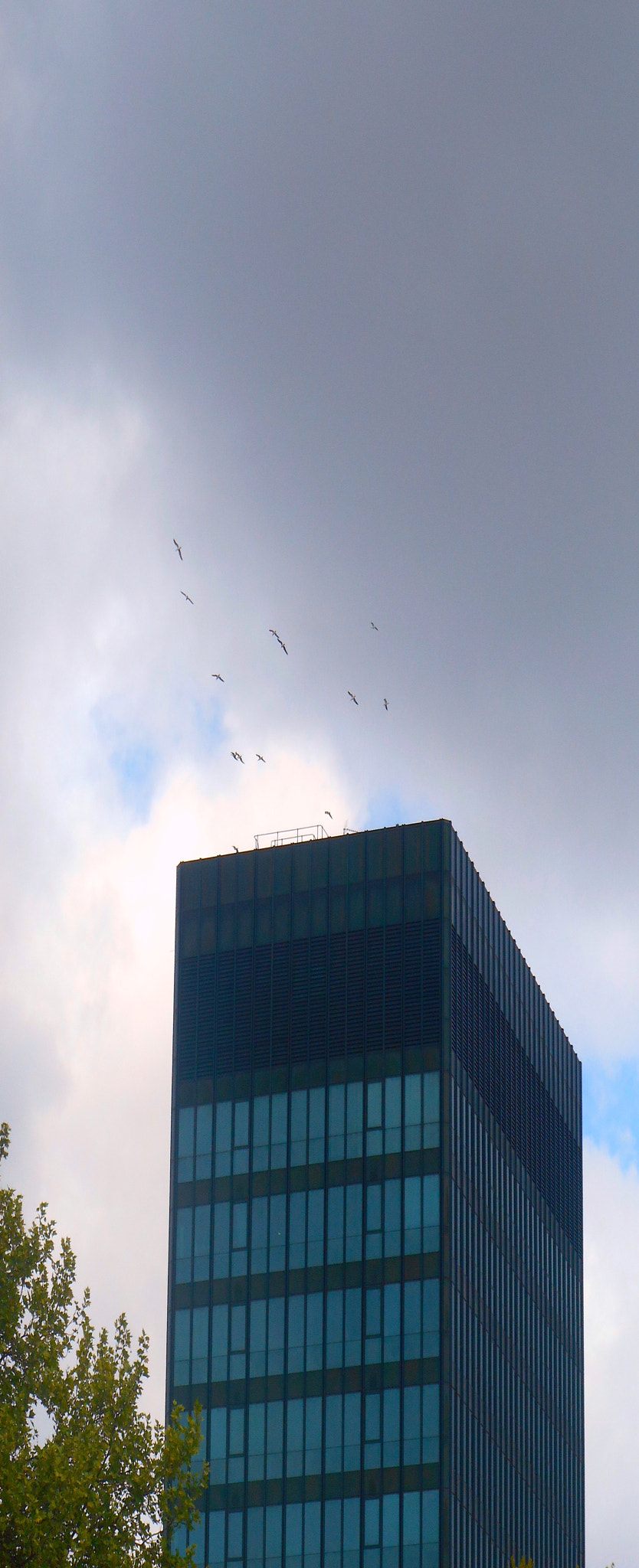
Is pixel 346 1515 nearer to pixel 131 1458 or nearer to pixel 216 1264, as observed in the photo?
pixel 216 1264

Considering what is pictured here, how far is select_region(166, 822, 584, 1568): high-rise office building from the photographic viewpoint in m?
141

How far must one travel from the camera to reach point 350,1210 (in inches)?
5782

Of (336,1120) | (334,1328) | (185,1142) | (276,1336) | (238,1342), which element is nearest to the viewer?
(334,1328)

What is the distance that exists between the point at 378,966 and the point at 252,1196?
16.7m

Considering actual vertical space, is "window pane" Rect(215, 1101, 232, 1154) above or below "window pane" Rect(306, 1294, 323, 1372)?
above

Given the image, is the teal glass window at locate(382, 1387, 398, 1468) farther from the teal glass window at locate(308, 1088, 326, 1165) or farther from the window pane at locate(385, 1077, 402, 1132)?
the window pane at locate(385, 1077, 402, 1132)

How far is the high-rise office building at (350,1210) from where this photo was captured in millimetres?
141125

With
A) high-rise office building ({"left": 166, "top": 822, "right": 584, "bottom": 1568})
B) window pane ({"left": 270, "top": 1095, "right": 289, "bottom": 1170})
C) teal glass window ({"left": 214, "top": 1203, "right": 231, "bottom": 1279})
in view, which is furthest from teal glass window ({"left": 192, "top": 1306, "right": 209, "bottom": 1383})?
window pane ({"left": 270, "top": 1095, "right": 289, "bottom": 1170})

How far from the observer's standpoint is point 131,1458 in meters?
71.5

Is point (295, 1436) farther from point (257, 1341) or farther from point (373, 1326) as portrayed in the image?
point (373, 1326)

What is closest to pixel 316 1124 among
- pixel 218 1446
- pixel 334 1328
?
pixel 334 1328

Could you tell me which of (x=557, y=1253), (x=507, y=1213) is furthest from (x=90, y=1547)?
(x=557, y=1253)

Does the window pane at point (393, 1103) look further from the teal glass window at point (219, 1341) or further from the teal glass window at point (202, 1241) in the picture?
the teal glass window at point (219, 1341)

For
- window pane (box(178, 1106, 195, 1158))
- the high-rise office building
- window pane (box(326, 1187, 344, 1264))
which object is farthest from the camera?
window pane (box(178, 1106, 195, 1158))
